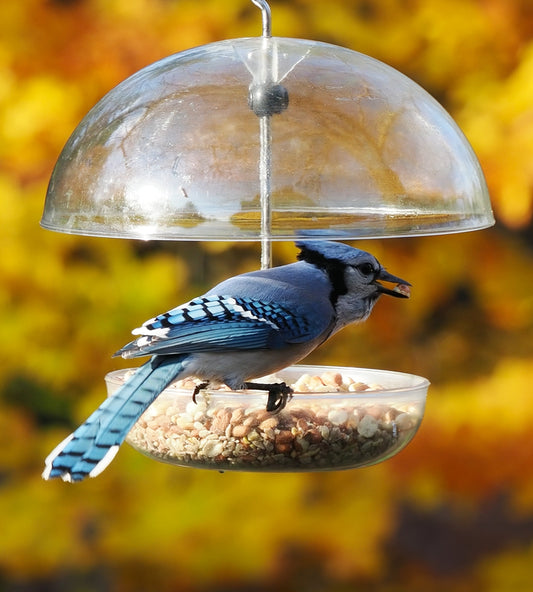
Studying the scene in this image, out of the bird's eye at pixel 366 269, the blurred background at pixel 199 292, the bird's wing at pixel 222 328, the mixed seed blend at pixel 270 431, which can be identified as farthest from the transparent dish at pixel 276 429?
the blurred background at pixel 199 292

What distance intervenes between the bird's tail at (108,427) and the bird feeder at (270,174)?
135 mm

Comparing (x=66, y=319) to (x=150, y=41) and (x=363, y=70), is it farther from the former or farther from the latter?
(x=363, y=70)

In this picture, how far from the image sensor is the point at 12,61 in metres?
3.72

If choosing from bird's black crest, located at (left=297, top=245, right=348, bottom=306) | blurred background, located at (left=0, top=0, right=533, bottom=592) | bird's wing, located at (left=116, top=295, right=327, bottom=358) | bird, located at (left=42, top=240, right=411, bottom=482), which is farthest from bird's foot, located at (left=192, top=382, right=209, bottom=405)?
blurred background, located at (left=0, top=0, right=533, bottom=592)

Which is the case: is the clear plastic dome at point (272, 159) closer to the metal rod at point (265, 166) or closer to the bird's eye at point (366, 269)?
the metal rod at point (265, 166)

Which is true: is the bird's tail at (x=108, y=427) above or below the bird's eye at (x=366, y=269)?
below

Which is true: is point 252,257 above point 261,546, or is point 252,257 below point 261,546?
above

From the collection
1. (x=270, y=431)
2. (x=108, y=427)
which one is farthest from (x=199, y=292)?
(x=108, y=427)

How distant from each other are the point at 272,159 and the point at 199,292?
223 cm

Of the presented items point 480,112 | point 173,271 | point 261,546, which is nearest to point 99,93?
point 173,271

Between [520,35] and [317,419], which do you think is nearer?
[317,419]

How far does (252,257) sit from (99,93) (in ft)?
2.81

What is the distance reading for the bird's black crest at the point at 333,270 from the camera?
197 centimetres

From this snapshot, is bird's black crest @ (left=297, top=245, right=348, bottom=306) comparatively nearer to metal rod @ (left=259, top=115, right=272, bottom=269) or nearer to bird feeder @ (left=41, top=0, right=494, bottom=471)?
bird feeder @ (left=41, top=0, right=494, bottom=471)
